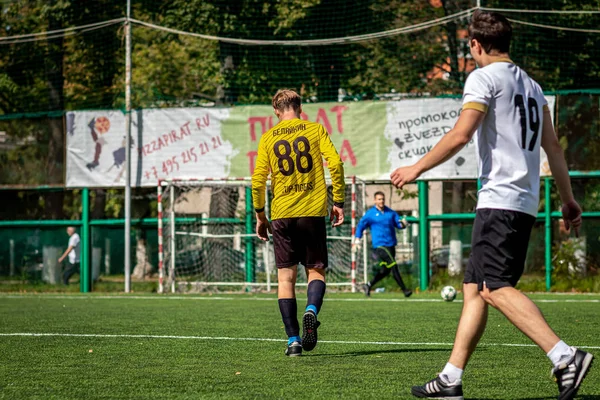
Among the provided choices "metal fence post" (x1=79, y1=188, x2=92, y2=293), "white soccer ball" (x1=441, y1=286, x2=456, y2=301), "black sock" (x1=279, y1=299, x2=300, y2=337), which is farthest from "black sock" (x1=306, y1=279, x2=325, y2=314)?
"metal fence post" (x1=79, y1=188, x2=92, y2=293)

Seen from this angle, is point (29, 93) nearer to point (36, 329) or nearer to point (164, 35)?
point (164, 35)

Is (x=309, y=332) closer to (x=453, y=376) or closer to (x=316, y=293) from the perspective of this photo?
(x=316, y=293)

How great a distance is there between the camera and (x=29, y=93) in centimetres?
2700

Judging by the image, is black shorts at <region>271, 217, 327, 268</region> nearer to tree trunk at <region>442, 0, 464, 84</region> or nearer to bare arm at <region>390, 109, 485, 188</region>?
bare arm at <region>390, 109, 485, 188</region>

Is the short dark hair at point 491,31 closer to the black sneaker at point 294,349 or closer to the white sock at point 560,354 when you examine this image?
the white sock at point 560,354

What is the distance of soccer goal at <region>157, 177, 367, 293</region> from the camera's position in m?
20.3

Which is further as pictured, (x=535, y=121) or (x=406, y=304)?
(x=406, y=304)

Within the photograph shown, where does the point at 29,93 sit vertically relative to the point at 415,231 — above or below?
above

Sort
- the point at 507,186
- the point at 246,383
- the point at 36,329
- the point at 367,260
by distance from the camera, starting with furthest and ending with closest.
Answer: the point at 367,260
the point at 36,329
the point at 246,383
the point at 507,186

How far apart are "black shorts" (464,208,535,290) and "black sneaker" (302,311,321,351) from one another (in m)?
2.40

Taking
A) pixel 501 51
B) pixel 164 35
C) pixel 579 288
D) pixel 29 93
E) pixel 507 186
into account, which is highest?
pixel 164 35

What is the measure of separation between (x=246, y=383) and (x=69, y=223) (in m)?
17.0

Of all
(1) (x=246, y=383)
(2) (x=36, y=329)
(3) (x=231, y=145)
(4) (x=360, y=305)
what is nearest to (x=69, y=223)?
(3) (x=231, y=145)

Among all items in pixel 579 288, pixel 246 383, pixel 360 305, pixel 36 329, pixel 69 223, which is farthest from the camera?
pixel 69 223
